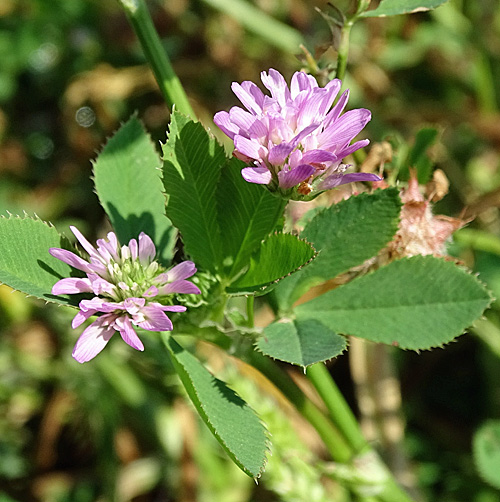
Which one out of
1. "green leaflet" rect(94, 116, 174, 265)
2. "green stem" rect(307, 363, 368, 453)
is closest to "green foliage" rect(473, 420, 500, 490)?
"green stem" rect(307, 363, 368, 453)

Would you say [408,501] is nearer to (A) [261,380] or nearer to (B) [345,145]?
(A) [261,380]

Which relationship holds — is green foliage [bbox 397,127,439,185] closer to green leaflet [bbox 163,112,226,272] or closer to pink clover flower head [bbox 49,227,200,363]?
green leaflet [bbox 163,112,226,272]

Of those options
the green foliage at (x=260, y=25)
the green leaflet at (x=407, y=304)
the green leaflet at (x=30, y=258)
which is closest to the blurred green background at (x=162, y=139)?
the green foliage at (x=260, y=25)

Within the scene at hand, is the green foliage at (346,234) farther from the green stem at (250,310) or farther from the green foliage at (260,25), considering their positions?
the green foliage at (260,25)

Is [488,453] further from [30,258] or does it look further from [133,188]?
[30,258]

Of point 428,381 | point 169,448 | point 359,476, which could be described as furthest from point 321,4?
point 359,476

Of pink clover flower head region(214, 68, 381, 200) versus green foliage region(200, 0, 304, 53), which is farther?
green foliage region(200, 0, 304, 53)

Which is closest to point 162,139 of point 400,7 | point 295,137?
point 400,7
